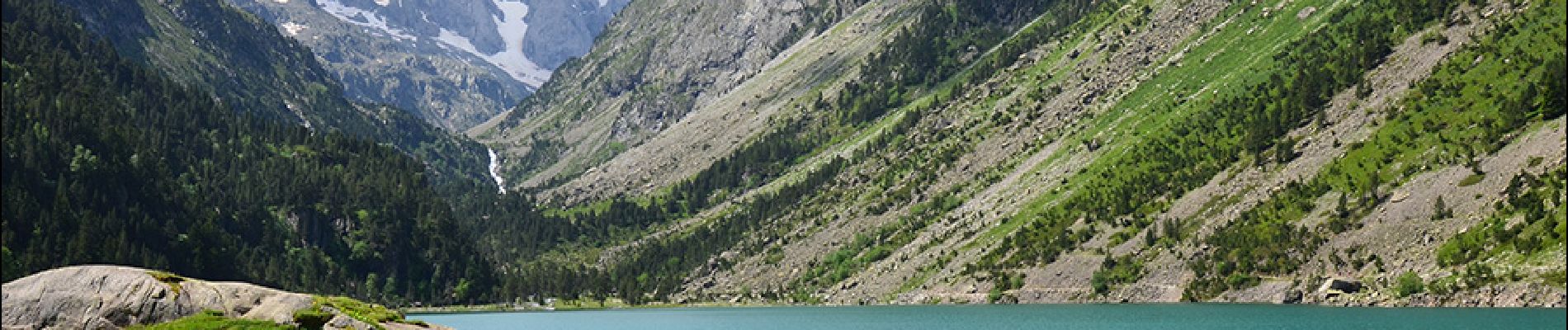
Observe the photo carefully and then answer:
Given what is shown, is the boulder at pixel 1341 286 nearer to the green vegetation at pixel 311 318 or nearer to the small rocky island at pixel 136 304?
the small rocky island at pixel 136 304

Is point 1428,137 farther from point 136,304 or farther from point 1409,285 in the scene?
point 136,304

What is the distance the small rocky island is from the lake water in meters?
61.4

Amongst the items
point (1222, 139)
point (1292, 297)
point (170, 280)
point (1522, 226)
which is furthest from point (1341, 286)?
point (170, 280)

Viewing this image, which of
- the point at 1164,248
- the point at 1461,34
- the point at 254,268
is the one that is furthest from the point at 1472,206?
the point at 254,268

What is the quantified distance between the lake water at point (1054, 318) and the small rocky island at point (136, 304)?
2417 inches

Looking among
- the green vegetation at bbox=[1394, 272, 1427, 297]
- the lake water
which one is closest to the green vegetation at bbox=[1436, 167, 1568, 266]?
the green vegetation at bbox=[1394, 272, 1427, 297]

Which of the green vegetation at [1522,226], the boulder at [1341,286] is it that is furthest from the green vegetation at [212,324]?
the boulder at [1341,286]

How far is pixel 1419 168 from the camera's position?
434 feet

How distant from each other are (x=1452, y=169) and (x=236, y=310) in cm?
10904

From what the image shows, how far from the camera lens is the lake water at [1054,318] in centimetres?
9031

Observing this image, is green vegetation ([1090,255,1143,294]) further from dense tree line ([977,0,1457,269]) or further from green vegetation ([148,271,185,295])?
green vegetation ([148,271,185,295])

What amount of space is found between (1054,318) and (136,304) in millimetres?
81624

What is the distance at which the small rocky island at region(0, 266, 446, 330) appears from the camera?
61.5m

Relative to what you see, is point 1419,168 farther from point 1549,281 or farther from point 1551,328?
point 1551,328
